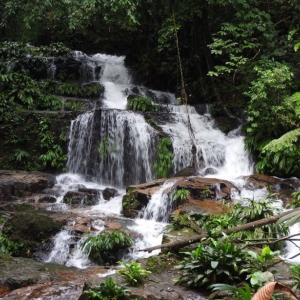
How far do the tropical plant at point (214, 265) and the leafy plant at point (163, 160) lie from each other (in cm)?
802

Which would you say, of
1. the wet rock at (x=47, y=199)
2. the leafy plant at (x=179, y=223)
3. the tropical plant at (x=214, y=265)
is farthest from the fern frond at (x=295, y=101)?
the wet rock at (x=47, y=199)

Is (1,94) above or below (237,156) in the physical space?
above

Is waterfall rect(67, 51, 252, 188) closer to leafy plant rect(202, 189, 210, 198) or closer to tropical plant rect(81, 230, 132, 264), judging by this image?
leafy plant rect(202, 189, 210, 198)

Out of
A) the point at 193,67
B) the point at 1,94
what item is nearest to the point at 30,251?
the point at 1,94

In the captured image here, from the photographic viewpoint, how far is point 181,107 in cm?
1623

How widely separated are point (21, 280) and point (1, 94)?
428 inches

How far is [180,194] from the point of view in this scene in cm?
924

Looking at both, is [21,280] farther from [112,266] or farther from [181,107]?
[181,107]

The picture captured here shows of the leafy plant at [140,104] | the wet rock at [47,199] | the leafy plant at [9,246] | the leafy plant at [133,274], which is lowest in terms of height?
the leafy plant at [9,246]

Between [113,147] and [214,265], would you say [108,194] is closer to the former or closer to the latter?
[113,147]

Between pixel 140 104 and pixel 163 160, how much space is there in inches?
149

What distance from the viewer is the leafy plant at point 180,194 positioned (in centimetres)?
920

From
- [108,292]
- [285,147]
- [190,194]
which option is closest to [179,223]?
[190,194]

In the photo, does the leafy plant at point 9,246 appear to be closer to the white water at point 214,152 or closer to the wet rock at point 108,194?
the wet rock at point 108,194
